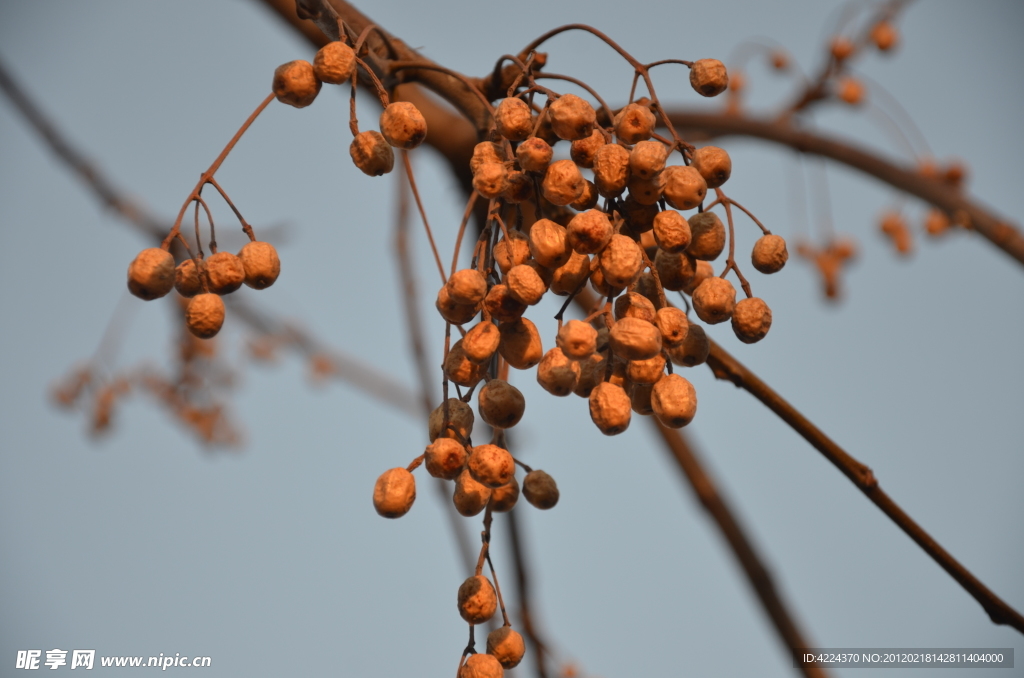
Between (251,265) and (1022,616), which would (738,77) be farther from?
(251,265)

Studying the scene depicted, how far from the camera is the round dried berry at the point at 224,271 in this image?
98 centimetres

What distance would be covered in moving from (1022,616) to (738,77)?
3.04 metres

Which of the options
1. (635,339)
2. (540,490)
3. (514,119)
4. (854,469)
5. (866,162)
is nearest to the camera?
(635,339)

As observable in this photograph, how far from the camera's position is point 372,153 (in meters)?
0.95

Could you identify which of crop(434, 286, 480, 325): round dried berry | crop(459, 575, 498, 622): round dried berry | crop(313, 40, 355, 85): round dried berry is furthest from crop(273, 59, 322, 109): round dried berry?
crop(459, 575, 498, 622): round dried berry

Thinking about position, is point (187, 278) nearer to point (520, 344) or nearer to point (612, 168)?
point (520, 344)

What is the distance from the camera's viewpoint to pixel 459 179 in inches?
76.5

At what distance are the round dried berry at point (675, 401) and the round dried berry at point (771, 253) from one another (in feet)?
0.74

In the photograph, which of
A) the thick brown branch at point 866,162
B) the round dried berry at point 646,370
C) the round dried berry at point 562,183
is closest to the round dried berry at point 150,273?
the round dried berry at point 562,183

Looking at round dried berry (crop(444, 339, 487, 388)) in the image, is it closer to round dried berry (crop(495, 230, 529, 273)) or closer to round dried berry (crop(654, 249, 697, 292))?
round dried berry (crop(495, 230, 529, 273))

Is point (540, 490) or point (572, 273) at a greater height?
point (572, 273)

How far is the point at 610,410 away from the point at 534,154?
1.00ft

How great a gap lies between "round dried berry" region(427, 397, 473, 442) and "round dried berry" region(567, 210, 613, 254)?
240mm

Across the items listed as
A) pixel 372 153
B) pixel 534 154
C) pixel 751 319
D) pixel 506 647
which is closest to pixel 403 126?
pixel 372 153
